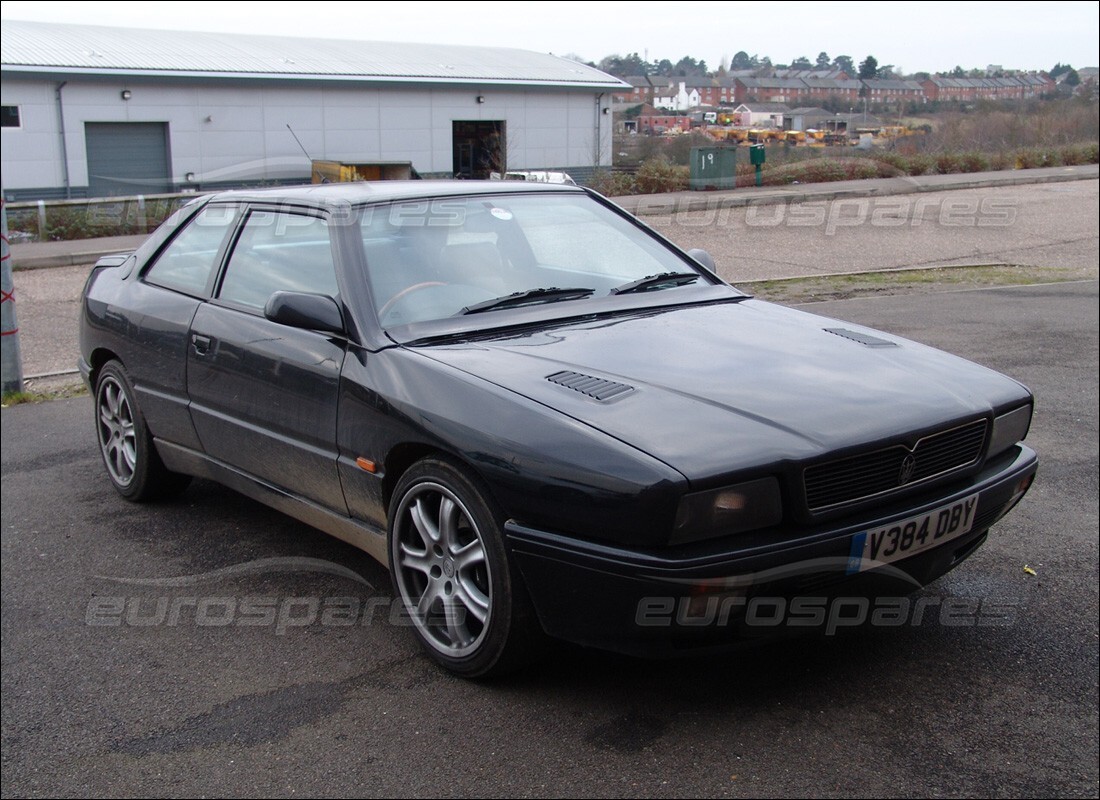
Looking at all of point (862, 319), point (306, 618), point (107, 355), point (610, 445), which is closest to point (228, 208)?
point (107, 355)

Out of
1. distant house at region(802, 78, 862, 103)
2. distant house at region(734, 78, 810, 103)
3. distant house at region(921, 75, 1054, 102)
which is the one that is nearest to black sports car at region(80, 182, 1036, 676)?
distant house at region(921, 75, 1054, 102)

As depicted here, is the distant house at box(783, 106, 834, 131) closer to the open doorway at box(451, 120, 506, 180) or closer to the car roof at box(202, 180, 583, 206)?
the open doorway at box(451, 120, 506, 180)

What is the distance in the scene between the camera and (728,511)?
2912mm

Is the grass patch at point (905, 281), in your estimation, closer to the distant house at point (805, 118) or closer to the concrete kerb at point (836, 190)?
the concrete kerb at point (836, 190)

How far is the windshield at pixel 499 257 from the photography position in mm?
4066

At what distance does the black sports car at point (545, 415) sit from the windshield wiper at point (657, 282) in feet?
0.05

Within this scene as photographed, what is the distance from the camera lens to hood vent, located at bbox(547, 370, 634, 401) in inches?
128

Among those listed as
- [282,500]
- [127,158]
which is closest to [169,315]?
[282,500]

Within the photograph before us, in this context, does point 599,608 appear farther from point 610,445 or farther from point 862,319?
point 862,319

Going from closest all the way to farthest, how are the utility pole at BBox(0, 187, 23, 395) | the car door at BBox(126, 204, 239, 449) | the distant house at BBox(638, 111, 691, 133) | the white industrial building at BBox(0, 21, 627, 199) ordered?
the car door at BBox(126, 204, 239, 449) → the utility pole at BBox(0, 187, 23, 395) → the distant house at BBox(638, 111, 691, 133) → the white industrial building at BBox(0, 21, 627, 199)

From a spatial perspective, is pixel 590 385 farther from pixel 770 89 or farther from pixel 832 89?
pixel 770 89

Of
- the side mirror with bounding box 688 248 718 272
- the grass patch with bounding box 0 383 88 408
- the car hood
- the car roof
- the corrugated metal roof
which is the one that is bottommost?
the grass patch with bounding box 0 383 88 408

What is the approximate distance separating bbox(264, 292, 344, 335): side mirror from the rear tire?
161 centimetres

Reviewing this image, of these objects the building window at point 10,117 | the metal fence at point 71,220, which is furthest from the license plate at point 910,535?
the building window at point 10,117
